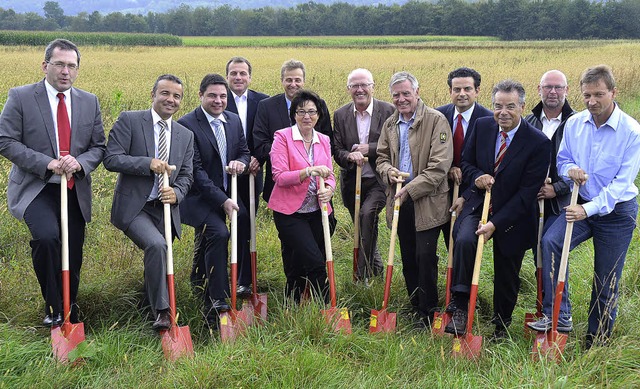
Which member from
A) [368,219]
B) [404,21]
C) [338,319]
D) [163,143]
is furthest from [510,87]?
[404,21]

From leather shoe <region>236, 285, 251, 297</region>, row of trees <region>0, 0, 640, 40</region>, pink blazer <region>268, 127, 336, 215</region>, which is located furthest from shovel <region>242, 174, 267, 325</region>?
row of trees <region>0, 0, 640, 40</region>

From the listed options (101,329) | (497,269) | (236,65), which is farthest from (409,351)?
(236,65)

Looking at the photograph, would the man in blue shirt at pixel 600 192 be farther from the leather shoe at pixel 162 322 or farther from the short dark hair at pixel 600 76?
the leather shoe at pixel 162 322

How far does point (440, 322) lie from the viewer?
5281 millimetres

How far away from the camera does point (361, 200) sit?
6535mm

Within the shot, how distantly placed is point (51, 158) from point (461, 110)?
3497 mm

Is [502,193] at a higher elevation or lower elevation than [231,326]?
higher

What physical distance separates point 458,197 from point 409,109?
907 mm

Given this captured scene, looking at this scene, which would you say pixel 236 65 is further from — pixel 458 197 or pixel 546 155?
→ pixel 546 155

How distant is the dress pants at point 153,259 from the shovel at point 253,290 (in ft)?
2.61

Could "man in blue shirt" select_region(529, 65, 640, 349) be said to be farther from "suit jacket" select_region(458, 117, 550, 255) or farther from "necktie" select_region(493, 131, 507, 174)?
"necktie" select_region(493, 131, 507, 174)

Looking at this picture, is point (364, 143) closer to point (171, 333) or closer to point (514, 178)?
point (514, 178)

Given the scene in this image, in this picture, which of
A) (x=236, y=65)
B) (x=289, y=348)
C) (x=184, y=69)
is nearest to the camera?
(x=289, y=348)

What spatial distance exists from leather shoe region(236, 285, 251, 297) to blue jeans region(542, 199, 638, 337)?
2.67 metres
